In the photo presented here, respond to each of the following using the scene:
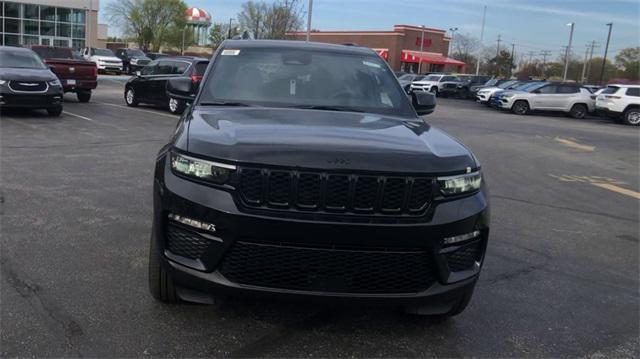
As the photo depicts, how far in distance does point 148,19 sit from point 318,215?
8108 centimetres

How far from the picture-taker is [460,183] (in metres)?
3.17

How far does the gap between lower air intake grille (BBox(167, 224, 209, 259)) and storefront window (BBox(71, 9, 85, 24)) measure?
197ft

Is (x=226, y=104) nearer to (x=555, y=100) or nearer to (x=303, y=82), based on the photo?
(x=303, y=82)

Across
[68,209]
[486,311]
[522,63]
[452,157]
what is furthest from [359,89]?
[522,63]

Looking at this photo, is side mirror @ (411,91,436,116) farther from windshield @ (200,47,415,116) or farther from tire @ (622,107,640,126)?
tire @ (622,107,640,126)

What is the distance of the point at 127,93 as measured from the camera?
18.5m

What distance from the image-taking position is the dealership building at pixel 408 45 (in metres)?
84.2

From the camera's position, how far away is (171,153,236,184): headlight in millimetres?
2949

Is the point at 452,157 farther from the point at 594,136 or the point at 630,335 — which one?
the point at 594,136

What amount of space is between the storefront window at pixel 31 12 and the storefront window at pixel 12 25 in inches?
39.2

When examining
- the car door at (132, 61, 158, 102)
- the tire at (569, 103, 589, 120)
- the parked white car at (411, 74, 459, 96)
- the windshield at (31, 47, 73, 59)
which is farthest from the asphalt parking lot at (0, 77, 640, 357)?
the parked white car at (411, 74, 459, 96)

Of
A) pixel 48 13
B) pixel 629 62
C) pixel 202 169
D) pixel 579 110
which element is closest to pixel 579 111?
pixel 579 110

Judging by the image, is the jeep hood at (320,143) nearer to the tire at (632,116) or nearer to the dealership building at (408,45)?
the tire at (632,116)

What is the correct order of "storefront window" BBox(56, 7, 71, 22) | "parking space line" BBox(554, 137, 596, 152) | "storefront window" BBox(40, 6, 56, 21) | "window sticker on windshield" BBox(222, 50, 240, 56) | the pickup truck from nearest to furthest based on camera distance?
1. "window sticker on windshield" BBox(222, 50, 240, 56)
2. "parking space line" BBox(554, 137, 596, 152)
3. the pickup truck
4. "storefront window" BBox(40, 6, 56, 21)
5. "storefront window" BBox(56, 7, 71, 22)
